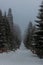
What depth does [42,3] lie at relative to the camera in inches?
1729

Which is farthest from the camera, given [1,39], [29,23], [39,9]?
[29,23]

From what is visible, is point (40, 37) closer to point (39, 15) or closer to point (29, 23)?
point (39, 15)

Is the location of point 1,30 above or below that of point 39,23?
below

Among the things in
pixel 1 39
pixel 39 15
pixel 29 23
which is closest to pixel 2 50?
pixel 1 39

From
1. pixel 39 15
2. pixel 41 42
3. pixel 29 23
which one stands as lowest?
pixel 29 23

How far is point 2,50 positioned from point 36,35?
2579cm

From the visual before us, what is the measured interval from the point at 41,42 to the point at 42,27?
7.78 feet

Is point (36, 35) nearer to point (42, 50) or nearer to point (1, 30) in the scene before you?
point (42, 50)

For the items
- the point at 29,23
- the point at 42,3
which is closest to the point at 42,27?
the point at 42,3

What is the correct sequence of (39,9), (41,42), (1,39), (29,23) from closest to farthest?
(41,42) → (39,9) → (1,39) → (29,23)

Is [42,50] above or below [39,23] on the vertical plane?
below

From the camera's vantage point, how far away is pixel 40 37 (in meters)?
40.9

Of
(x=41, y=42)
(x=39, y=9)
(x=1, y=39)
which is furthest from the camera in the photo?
(x=1, y=39)

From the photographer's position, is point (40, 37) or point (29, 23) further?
point (29, 23)
